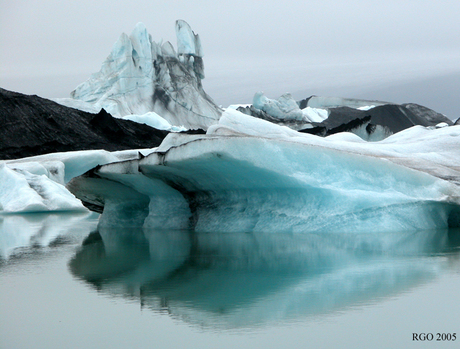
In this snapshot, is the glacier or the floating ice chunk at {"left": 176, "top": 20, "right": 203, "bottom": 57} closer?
the glacier

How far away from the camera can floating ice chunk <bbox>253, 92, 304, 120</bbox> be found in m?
27.9

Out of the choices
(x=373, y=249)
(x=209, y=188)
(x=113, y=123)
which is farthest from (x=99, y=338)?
(x=113, y=123)

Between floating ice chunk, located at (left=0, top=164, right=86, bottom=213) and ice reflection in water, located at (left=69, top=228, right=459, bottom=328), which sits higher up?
ice reflection in water, located at (left=69, top=228, right=459, bottom=328)

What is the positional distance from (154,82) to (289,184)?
919 inches

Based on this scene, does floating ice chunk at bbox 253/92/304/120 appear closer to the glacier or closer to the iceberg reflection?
the glacier

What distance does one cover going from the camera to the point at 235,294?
103 inches

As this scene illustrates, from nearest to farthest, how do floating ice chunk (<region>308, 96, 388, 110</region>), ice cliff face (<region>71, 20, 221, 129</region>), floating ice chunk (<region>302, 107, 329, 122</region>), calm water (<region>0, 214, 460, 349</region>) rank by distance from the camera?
1. calm water (<region>0, 214, 460, 349</region>)
2. ice cliff face (<region>71, 20, 221, 129</region>)
3. floating ice chunk (<region>302, 107, 329, 122</region>)
4. floating ice chunk (<region>308, 96, 388, 110</region>)

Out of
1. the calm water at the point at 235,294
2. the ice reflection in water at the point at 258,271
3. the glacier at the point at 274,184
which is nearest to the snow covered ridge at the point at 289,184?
the glacier at the point at 274,184

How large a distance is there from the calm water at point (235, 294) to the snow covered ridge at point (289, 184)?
1.36 feet

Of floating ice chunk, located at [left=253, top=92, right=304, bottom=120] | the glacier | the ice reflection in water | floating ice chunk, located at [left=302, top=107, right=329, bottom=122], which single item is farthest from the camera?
floating ice chunk, located at [left=302, top=107, right=329, bottom=122]

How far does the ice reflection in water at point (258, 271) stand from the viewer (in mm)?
2363

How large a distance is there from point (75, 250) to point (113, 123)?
14.4 meters

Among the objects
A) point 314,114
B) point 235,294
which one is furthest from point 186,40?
point 235,294

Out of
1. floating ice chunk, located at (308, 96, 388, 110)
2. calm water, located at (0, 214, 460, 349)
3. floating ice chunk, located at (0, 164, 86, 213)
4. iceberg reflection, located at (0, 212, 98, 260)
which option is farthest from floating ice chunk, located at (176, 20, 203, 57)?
calm water, located at (0, 214, 460, 349)
